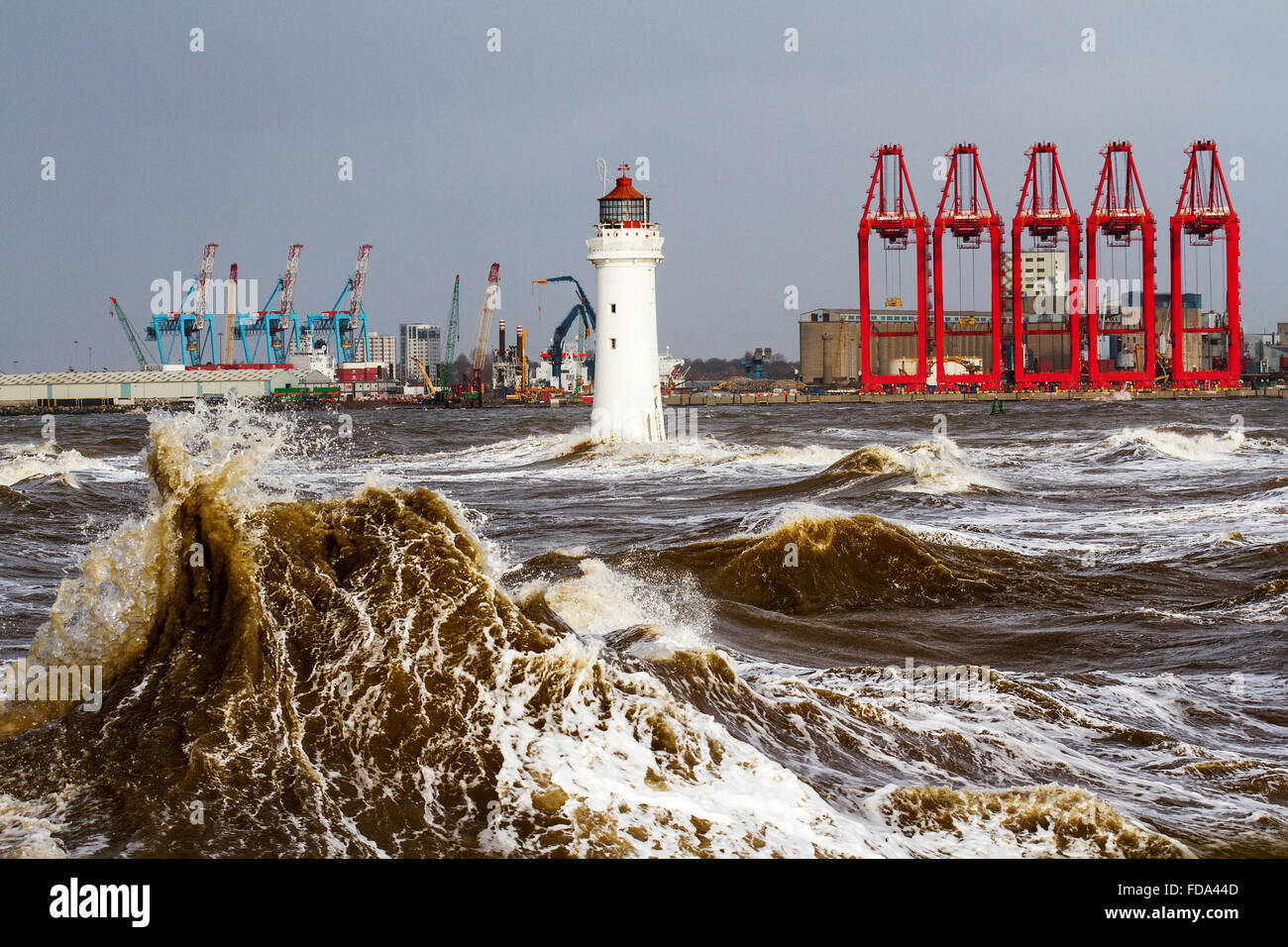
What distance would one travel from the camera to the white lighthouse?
97.7 feet

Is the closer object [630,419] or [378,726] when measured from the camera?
[378,726]

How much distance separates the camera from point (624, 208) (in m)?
29.8

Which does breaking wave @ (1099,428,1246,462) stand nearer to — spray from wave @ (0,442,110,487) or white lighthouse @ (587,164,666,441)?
white lighthouse @ (587,164,666,441)

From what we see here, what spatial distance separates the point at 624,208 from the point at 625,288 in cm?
184

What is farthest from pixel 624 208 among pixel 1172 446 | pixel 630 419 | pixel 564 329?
pixel 564 329

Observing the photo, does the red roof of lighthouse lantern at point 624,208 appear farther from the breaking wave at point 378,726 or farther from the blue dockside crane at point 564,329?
the blue dockside crane at point 564,329

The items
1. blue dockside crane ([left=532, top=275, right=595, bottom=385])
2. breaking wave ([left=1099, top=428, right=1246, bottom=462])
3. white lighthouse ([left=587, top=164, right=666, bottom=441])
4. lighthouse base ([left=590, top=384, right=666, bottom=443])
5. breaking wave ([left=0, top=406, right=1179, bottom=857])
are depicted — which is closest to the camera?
breaking wave ([left=0, top=406, right=1179, bottom=857])

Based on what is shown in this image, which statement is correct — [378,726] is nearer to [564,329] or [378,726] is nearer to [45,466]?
[45,466]

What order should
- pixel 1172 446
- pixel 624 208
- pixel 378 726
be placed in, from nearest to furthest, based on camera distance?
pixel 378 726
pixel 624 208
pixel 1172 446

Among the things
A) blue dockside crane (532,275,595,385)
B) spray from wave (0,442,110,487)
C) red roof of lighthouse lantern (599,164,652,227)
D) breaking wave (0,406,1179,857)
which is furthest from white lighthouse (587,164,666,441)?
blue dockside crane (532,275,595,385)
